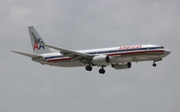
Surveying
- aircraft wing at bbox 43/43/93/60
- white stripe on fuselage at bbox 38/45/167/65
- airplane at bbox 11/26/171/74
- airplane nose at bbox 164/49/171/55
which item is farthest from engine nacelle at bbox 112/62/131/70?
airplane nose at bbox 164/49/171/55

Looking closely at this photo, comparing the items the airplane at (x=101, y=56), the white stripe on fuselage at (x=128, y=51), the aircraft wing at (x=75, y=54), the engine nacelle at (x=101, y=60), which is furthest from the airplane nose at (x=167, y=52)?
the aircraft wing at (x=75, y=54)

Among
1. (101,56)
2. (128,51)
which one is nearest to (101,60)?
(101,56)

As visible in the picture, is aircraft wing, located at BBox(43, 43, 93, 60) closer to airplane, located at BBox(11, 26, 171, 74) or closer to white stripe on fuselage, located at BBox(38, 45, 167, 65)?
airplane, located at BBox(11, 26, 171, 74)

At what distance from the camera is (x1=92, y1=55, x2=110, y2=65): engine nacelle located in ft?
294

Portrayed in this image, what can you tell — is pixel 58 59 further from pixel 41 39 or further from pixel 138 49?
pixel 138 49

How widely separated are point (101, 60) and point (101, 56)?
101cm

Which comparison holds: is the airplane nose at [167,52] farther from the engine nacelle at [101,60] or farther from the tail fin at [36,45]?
the tail fin at [36,45]

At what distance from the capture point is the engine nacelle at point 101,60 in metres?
89.6

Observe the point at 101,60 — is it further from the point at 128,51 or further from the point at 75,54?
the point at 75,54

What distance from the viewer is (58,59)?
96.9 m

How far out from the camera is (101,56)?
90500 mm

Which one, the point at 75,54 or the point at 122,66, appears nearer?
the point at 75,54

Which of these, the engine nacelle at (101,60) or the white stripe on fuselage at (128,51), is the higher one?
the white stripe on fuselage at (128,51)

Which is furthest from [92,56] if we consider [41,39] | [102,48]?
[41,39]
